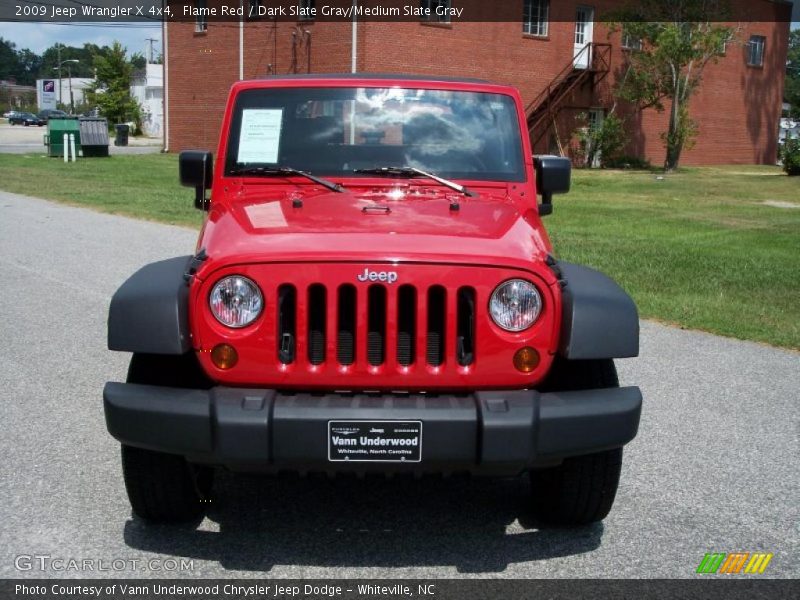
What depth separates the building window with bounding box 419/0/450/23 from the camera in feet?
100

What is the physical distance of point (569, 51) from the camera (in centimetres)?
3506

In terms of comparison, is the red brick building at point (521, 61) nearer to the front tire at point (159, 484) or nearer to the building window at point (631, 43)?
the building window at point (631, 43)

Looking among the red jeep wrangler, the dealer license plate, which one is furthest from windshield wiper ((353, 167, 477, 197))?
the dealer license plate

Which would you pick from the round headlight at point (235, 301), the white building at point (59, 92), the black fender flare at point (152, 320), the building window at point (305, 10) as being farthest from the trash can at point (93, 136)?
the white building at point (59, 92)

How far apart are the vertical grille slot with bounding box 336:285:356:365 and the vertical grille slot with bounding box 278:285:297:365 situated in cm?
16

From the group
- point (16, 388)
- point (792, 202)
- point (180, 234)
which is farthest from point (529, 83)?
point (16, 388)

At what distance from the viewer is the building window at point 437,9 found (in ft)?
100

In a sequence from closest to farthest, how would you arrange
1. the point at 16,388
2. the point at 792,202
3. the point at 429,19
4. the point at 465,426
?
1. the point at 465,426
2. the point at 16,388
3. the point at 792,202
4. the point at 429,19

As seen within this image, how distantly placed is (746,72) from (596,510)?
4217 centimetres

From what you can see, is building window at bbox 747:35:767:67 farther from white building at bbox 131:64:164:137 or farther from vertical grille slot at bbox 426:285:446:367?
white building at bbox 131:64:164:137

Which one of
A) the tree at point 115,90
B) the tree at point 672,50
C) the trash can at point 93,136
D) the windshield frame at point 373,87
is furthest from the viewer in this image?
the tree at point 115,90

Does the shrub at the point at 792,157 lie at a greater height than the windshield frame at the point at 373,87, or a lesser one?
lesser

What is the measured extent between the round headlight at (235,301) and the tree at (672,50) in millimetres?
30529

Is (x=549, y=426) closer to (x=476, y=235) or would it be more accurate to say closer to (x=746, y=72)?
(x=476, y=235)
